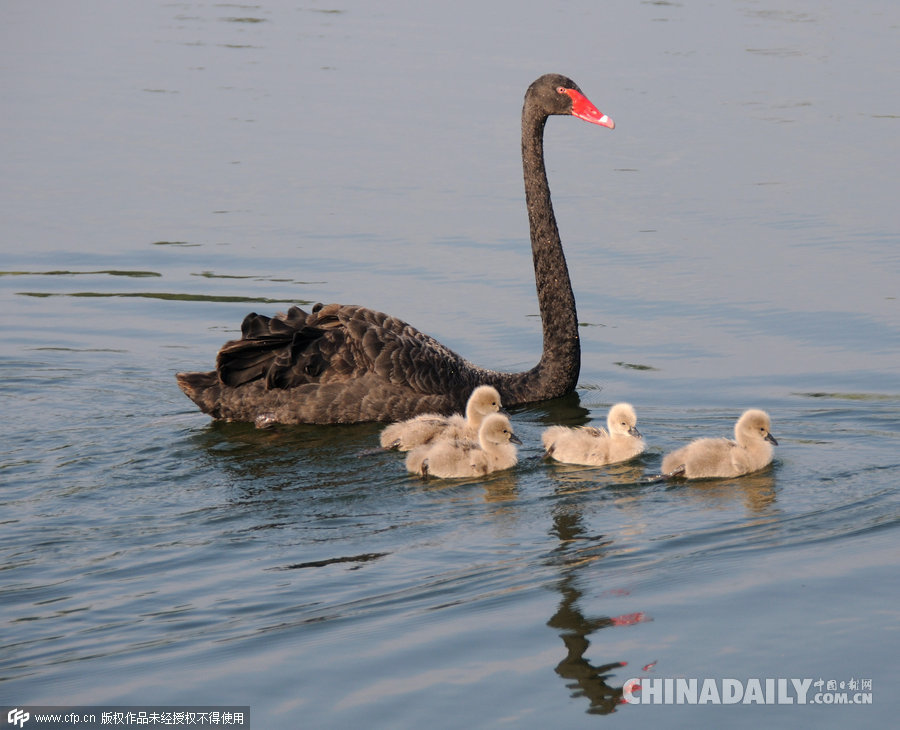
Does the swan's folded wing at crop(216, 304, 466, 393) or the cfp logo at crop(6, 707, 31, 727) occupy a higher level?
the swan's folded wing at crop(216, 304, 466, 393)

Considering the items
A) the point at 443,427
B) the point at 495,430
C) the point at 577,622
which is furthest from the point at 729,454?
the point at 577,622

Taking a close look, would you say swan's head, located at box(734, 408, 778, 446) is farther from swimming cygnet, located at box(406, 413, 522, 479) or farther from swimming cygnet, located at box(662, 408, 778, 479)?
swimming cygnet, located at box(406, 413, 522, 479)

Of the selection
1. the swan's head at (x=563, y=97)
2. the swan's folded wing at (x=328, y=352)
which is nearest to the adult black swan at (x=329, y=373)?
the swan's folded wing at (x=328, y=352)

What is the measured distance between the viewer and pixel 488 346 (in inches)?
383

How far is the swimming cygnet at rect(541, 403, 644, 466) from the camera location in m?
7.10

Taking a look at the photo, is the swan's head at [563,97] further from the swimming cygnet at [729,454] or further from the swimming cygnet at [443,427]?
the swimming cygnet at [729,454]

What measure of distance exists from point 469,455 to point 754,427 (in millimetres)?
1415

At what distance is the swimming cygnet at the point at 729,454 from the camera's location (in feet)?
22.7

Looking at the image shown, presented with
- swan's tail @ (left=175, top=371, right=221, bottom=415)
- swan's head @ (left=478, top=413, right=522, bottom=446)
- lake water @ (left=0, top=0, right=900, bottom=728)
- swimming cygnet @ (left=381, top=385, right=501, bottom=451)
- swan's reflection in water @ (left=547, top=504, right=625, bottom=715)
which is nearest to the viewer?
swan's reflection in water @ (left=547, top=504, right=625, bottom=715)

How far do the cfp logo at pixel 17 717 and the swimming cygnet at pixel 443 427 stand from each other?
3.04 m

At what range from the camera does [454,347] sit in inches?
381

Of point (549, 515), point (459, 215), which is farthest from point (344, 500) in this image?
point (459, 215)

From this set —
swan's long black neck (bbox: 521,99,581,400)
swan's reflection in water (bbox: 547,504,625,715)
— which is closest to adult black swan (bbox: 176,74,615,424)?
swan's long black neck (bbox: 521,99,581,400)

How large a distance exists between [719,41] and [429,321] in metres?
10.1
